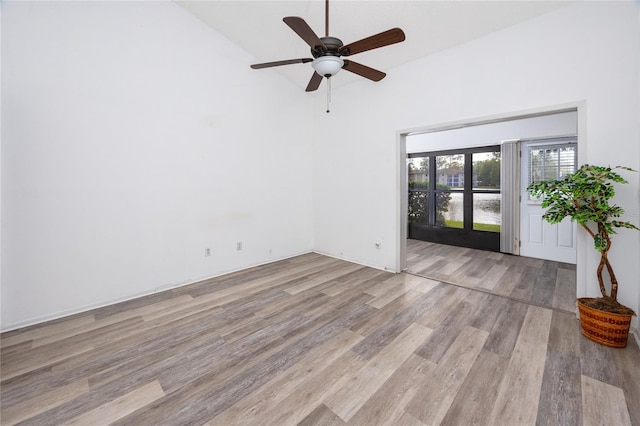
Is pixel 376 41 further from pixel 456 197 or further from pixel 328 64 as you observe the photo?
pixel 456 197

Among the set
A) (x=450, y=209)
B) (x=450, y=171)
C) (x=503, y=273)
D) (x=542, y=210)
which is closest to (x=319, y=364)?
(x=503, y=273)

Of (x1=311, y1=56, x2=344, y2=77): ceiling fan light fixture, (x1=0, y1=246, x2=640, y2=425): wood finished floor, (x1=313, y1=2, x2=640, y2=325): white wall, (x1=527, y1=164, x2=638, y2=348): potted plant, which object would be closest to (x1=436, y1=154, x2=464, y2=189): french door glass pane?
(x1=313, y1=2, x2=640, y2=325): white wall

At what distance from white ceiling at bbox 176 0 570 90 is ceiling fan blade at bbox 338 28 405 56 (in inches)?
47.3

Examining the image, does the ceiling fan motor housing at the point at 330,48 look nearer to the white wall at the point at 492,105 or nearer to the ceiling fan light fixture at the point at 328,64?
the ceiling fan light fixture at the point at 328,64

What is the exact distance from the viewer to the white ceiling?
2.80 meters

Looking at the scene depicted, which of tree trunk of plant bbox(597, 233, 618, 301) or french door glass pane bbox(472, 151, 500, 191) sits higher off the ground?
french door glass pane bbox(472, 151, 500, 191)

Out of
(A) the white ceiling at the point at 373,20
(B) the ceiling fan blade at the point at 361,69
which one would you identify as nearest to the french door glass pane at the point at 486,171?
(A) the white ceiling at the point at 373,20

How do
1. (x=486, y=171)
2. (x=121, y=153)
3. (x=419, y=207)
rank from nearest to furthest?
1. (x=121, y=153)
2. (x=486, y=171)
3. (x=419, y=207)

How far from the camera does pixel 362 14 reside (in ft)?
10.0

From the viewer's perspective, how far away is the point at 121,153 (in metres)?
3.04

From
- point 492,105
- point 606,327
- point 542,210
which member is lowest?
point 606,327

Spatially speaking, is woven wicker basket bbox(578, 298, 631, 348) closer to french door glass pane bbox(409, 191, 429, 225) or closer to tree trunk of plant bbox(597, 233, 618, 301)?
tree trunk of plant bbox(597, 233, 618, 301)

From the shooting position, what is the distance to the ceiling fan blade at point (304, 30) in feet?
6.14

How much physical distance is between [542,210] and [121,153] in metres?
6.59
